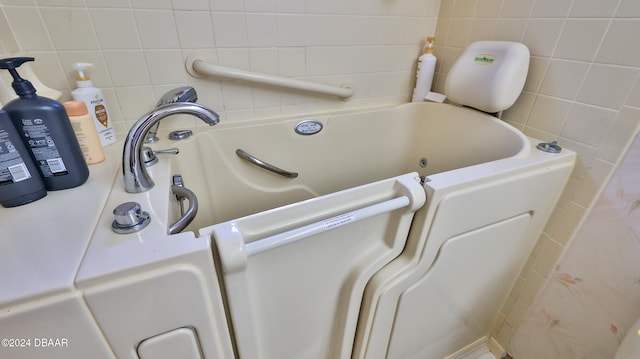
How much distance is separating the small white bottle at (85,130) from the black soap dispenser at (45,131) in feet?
0.36

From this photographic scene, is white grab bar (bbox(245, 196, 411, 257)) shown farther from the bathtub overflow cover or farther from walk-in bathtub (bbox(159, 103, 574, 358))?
the bathtub overflow cover

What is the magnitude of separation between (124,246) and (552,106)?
1236mm

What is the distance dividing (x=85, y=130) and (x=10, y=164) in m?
0.21

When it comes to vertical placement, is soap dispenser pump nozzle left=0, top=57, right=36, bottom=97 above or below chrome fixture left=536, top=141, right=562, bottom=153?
above

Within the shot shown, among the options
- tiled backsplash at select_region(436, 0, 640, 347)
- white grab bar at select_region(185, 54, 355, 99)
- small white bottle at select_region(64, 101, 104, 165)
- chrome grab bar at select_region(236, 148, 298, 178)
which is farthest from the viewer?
chrome grab bar at select_region(236, 148, 298, 178)

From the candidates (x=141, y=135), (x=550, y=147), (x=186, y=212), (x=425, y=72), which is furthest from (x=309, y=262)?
(x=425, y=72)

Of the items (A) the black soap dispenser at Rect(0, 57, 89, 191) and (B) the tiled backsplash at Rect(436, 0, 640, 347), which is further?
(B) the tiled backsplash at Rect(436, 0, 640, 347)

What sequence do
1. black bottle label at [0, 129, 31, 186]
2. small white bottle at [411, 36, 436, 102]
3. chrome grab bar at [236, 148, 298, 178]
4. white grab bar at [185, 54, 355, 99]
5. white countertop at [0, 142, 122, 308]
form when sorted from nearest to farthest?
1. white countertop at [0, 142, 122, 308]
2. black bottle label at [0, 129, 31, 186]
3. white grab bar at [185, 54, 355, 99]
4. chrome grab bar at [236, 148, 298, 178]
5. small white bottle at [411, 36, 436, 102]

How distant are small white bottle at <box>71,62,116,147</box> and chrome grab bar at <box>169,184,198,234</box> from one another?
0.36 metres

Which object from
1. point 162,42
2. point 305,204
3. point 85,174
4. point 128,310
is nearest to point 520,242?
point 305,204

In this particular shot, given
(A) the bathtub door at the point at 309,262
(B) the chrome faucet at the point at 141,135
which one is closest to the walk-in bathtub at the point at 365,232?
(A) the bathtub door at the point at 309,262

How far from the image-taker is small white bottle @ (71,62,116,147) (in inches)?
30.2

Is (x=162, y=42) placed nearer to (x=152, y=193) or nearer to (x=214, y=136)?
(x=214, y=136)

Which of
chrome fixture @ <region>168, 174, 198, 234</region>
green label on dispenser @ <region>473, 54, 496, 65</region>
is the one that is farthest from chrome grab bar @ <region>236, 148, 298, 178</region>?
green label on dispenser @ <region>473, 54, 496, 65</region>
